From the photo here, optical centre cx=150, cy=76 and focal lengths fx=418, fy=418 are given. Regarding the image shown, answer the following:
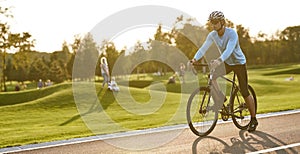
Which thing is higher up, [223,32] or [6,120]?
[223,32]

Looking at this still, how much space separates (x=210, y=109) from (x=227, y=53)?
1.10 meters

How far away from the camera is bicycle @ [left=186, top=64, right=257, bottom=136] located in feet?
24.2

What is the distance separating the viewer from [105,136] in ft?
26.0

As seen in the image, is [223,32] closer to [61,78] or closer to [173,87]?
[173,87]

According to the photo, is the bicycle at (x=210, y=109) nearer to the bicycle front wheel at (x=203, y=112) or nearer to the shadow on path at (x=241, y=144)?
the bicycle front wheel at (x=203, y=112)

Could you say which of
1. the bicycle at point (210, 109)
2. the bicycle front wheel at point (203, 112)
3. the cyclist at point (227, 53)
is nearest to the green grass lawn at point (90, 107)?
the bicycle at point (210, 109)

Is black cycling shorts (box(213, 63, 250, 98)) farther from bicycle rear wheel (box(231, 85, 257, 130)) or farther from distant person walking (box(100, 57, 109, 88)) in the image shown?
distant person walking (box(100, 57, 109, 88))

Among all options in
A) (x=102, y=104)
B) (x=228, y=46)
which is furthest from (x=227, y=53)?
(x=102, y=104)

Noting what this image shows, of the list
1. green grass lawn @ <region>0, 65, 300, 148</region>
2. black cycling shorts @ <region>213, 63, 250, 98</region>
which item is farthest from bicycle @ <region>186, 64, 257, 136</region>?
green grass lawn @ <region>0, 65, 300, 148</region>

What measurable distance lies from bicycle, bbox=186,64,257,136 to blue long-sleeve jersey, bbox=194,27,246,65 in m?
0.34

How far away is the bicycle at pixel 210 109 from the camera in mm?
7375

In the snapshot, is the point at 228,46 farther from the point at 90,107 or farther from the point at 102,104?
the point at 102,104

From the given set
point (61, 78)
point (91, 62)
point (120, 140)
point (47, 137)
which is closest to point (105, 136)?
point (120, 140)

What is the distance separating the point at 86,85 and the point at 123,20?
15.8m
